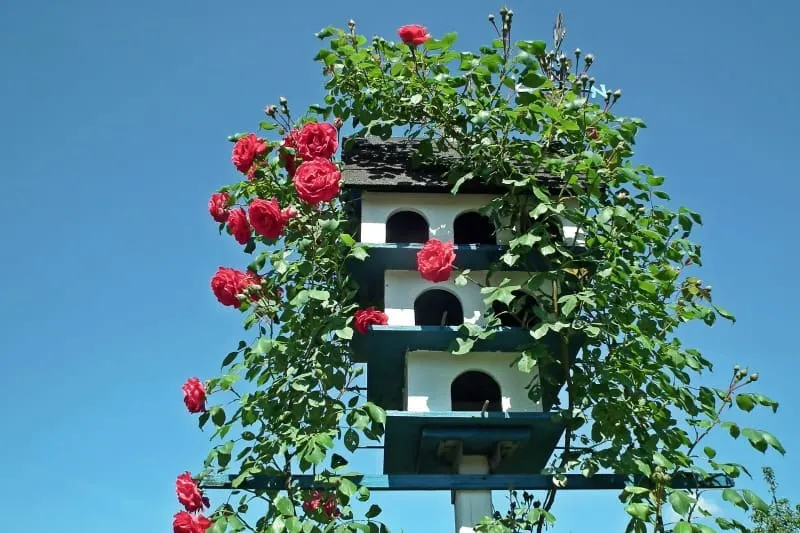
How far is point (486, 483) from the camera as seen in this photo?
423cm

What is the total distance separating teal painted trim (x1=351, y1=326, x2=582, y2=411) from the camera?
4.39 meters

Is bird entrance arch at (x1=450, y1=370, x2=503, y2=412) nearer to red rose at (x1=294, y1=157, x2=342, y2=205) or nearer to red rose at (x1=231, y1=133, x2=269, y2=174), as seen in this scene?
red rose at (x1=294, y1=157, x2=342, y2=205)

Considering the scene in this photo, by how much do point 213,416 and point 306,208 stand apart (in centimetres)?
122

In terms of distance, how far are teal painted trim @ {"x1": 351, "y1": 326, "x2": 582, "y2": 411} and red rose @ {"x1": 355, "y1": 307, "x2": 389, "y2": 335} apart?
0.12 feet

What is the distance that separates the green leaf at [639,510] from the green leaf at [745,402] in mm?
821

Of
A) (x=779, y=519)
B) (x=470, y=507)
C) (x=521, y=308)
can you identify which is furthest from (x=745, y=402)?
(x=779, y=519)

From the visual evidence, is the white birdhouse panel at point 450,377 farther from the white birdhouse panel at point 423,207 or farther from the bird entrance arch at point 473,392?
the white birdhouse panel at point 423,207

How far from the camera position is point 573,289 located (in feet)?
15.0

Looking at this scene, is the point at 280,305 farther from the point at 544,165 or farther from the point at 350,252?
the point at 544,165

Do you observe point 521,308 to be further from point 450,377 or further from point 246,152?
point 246,152

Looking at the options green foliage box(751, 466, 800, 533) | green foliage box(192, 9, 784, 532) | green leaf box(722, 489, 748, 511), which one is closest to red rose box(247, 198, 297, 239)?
green foliage box(192, 9, 784, 532)

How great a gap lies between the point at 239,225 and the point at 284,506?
1601 millimetres

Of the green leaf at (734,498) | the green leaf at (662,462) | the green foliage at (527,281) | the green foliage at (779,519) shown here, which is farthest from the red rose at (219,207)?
the green foliage at (779,519)

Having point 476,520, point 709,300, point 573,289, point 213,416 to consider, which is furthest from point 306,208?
point 709,300
